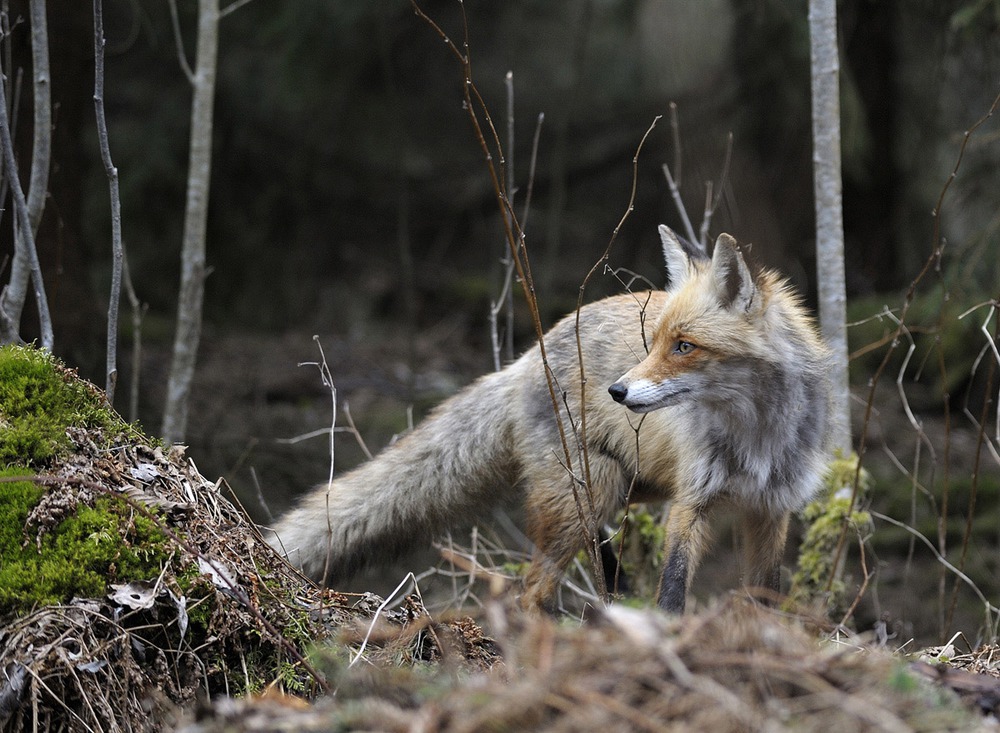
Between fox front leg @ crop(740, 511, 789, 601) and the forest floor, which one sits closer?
the forest floor

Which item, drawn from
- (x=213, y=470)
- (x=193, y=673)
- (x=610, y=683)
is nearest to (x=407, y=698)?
(x=610, y=683)

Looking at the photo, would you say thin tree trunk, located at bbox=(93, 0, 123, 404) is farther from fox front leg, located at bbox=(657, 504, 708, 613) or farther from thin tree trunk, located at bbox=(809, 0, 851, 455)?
thin tree trunk, located at bbox=(809, 0, 851, 455)

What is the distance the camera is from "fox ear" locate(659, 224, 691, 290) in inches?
204

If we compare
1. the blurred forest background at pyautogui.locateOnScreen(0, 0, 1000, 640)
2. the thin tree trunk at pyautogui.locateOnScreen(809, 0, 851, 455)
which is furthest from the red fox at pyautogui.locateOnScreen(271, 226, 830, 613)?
the blurred forest background at pyautogui.locateOnScreen(0, 0, 1000, 640)

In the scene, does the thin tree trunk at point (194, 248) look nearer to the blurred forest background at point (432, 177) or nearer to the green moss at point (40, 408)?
the blurred forest background at point (432, 177)

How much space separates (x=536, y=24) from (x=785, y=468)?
1023 cm

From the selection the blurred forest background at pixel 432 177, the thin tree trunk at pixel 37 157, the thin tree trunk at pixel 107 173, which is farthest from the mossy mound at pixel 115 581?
the blurred forest background at pixel 432 177

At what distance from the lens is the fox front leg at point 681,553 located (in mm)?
4652

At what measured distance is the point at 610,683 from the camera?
2275mm

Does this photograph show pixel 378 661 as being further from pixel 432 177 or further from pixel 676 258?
pixel 432 177

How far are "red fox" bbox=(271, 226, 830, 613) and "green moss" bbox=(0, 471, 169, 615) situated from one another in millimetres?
1071

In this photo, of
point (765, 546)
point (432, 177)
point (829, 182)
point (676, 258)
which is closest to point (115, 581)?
point (676, 258)

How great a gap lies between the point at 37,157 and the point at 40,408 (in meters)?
1.74

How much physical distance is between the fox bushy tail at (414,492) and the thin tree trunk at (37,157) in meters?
1.82
